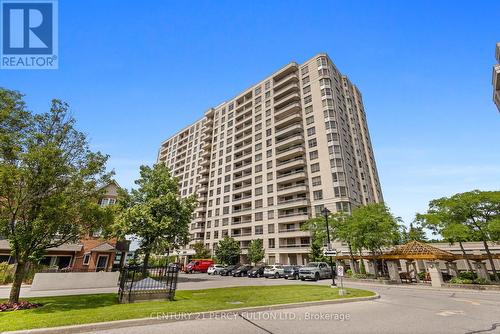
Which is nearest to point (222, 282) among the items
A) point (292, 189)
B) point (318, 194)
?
point (318, 194)

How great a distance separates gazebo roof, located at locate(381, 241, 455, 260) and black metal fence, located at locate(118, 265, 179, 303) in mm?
22983

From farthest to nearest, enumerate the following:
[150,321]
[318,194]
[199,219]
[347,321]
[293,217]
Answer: [199,219]
[293,217]
[318,194]
[347,321]
[150,321]

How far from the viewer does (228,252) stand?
5109 centimetres

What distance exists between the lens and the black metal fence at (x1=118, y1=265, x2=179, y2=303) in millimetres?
12156

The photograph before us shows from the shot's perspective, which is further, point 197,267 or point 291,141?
point 291,141

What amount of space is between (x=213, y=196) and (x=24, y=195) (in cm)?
5745

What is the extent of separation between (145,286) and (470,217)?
2709 cm

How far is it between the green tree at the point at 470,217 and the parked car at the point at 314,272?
39.9 ft

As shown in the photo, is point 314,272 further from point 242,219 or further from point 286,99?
point 286,99

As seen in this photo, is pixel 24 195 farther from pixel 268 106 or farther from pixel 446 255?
pixel 268 106

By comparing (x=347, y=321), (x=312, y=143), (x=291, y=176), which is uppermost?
(x=312, y=143)

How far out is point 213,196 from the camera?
68500 millimetres

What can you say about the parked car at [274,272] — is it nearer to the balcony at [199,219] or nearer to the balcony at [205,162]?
the balcony at [199,219]

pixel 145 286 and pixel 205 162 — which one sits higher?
pixel 205 162
